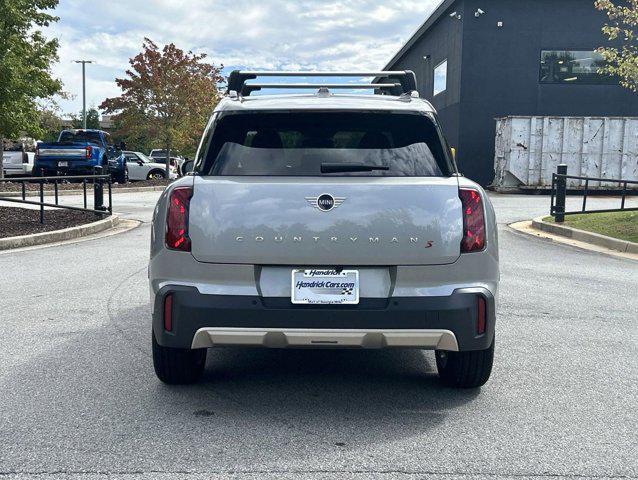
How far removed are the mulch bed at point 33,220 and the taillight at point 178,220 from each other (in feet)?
30.1

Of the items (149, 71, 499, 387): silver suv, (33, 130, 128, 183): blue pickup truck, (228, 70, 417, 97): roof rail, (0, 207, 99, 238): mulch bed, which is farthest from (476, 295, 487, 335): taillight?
(33, 130, 128, 183): blue pickup truck

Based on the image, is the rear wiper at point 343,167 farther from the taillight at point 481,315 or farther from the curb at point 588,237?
the curb at point 588,237

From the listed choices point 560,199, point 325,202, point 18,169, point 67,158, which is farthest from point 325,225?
point 18,169

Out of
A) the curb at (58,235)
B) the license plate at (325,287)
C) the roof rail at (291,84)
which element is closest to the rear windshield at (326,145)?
the license plate at (325,287)

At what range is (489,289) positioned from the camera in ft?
13.3

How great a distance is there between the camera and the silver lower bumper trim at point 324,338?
387cm

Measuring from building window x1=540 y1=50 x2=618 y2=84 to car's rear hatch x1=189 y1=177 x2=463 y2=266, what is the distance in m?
29.5

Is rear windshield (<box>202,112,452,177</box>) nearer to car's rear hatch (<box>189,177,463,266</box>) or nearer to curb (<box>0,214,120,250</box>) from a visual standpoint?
car's rear hatch (<box>189,177,463,266</box>)

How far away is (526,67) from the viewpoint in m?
31.2

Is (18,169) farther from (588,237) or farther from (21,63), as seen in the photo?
(588,237)

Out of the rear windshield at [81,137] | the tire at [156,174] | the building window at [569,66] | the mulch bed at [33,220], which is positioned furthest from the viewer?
the tire at [156,174]

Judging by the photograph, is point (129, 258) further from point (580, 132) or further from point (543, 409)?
point (580, 132)

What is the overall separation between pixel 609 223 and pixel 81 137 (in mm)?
20712

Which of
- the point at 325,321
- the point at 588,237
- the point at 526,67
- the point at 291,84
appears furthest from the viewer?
the point at 526,67
